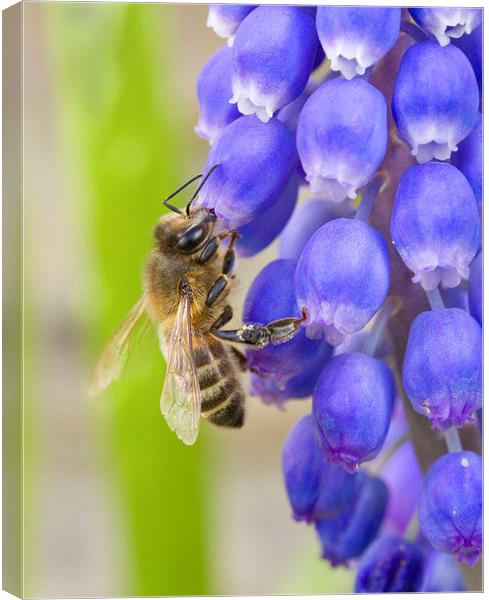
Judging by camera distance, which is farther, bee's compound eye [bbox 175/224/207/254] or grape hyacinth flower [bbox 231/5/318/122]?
bee's compound eye [bbox 175/224/207/254]

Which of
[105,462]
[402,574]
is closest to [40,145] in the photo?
[105,462]

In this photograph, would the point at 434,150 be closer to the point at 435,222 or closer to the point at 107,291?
the point at 435,222

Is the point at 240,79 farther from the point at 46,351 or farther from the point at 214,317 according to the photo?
the point at 46,351

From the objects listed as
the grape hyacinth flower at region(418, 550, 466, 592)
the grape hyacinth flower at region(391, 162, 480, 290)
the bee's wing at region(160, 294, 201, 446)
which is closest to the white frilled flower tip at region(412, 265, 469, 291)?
the grape hyacinth flower at region(391, 162, 480, 290)

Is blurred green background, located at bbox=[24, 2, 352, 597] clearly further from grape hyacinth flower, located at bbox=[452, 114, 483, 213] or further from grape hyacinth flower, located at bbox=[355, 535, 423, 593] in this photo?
grape hyacinth flower, located at bbox=[452, 114, 483, 213]

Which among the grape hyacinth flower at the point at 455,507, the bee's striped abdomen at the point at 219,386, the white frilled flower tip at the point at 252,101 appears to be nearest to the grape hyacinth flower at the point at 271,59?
the white frilled flower tip at the point at 252,101

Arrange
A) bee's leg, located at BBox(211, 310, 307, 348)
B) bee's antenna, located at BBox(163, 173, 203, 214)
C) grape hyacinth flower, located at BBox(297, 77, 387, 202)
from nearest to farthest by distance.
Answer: grape hyacinth flower, located at BBox(297, 77, 387, 202), bee's leg, located at BBox(211, 310, 307, 348), bee's antenna, located at BBox(163, 173, 203, 214)
